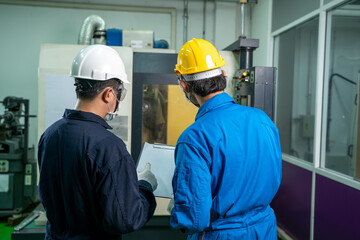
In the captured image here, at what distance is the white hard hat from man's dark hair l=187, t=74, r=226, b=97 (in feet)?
0.95

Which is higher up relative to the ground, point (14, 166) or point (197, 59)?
point (197, 59)

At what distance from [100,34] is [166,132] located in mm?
1374

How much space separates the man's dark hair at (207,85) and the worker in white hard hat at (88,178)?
1.24ft

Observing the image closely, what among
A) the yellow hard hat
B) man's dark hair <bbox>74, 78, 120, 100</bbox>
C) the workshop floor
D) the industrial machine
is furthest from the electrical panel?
the workshop floor

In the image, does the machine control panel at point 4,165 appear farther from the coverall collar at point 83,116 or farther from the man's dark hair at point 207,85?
the man's dark hair at point 207,85

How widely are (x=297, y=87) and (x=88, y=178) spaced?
11.0 ft

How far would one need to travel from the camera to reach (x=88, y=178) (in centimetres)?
94

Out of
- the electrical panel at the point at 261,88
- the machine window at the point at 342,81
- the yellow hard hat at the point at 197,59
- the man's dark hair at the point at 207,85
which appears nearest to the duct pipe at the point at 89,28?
the electrical panel at the point at 261,88

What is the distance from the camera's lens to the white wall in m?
4.14

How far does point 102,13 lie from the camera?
4.22m

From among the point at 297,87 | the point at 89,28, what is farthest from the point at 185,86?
the point at 297,87

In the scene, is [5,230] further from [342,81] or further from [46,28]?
[342,81]

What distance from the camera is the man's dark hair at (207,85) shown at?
119cm

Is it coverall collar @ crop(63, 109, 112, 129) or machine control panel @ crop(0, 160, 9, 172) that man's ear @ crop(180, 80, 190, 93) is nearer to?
coverall collar @ crop(63, 109, 112, 129)
